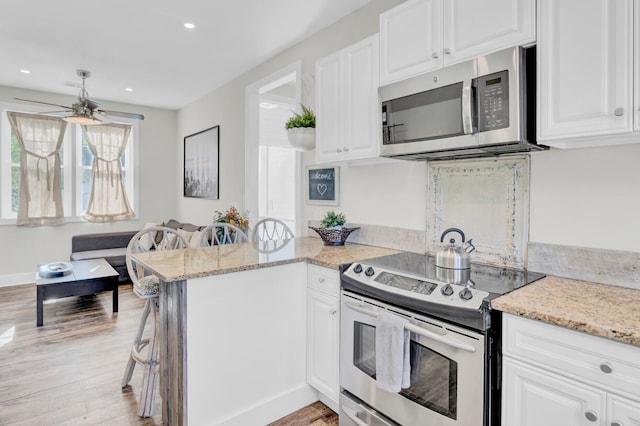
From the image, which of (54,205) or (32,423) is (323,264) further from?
(54,205)

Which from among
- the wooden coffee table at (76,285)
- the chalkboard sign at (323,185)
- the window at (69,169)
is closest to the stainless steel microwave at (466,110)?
the chalkboard sign at (323,185)

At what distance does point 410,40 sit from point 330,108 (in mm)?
736

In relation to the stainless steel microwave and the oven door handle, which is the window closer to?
the stainless steel microwave

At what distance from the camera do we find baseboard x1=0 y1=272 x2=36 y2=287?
16.3 ft

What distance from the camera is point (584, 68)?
133cm

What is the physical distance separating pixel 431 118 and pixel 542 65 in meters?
0.52

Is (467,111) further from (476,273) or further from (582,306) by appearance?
(582,306)

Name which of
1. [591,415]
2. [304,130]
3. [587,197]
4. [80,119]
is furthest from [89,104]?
[591,415]

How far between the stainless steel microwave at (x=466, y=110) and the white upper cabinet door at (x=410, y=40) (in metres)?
0.07

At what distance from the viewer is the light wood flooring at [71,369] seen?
2115 mm

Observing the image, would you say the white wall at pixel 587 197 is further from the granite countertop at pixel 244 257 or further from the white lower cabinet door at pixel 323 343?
the white lower cabinet door at pixel 323 343

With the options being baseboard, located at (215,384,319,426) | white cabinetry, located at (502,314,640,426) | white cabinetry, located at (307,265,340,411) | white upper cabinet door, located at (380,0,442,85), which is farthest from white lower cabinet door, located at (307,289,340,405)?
white upper cabinet door, located at (380,0,442,85)

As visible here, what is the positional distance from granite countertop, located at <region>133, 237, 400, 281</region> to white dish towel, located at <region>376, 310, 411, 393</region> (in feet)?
1.60

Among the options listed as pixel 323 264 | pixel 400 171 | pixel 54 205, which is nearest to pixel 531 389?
pixel 323 264
